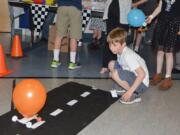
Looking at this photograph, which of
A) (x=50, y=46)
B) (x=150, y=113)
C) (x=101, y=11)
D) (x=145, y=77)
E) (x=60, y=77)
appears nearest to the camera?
(x=150, y=113)

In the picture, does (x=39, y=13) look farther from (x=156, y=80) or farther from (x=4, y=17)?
(x=156, y=80)

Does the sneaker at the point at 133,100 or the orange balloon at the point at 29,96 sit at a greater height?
the orange balloon at the point at 29,96

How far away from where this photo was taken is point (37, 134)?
200cm

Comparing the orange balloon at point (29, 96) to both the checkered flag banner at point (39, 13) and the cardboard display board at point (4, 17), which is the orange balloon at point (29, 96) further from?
the cardboard display board at point (4, 17)

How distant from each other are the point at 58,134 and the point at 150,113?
81cm

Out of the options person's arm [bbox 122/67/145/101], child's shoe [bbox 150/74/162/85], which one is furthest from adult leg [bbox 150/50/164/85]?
person's arm [bbox 122/67/145/101]

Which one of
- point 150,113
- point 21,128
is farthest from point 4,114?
point 150,113

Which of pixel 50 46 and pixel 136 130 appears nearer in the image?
pixel 136 130

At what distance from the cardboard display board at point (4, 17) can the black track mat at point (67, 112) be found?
8.91 ft

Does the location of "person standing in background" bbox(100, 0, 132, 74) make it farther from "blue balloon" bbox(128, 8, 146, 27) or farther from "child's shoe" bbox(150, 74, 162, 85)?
"child's shoe" bbox(150, 74, 162, 85)

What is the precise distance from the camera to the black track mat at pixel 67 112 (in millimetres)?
2049

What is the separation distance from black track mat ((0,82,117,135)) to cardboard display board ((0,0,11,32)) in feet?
8.91

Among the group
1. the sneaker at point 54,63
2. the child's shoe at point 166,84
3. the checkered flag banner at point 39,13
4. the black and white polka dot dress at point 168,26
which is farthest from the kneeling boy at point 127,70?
the checkered flag banner at point 39,13

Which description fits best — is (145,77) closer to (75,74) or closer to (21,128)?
(75,74)
